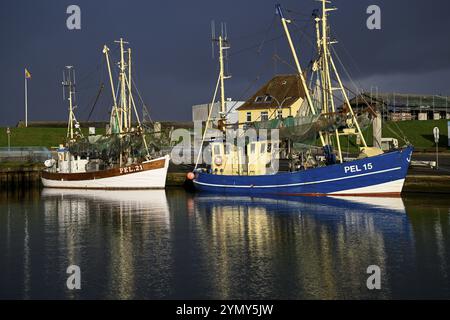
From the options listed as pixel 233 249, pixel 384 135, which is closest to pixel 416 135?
pixel 384 135

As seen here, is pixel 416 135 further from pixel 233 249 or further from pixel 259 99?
pixel 233 249

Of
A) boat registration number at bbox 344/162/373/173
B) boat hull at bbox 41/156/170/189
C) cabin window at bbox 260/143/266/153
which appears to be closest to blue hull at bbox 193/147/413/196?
boat registration number at bbox 344/162/373/173

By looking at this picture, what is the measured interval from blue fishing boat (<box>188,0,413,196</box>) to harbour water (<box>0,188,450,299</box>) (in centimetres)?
132

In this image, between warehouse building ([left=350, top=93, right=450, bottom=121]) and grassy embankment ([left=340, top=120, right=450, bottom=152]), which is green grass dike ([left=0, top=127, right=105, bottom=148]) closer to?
grassy embankment ([left=340, top=120, right=450, bottom=152])

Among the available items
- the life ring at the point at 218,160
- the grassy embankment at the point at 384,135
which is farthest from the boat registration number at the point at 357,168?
the grassy embankment at the point at 384,135

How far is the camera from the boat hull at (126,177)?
5116 centimetres

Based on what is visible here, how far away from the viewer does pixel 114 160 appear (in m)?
60.7

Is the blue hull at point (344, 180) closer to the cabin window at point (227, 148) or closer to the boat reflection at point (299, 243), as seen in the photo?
the boat reflection at point (299, 243)

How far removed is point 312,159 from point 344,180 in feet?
14.9

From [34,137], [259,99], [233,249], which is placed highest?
[259,99]

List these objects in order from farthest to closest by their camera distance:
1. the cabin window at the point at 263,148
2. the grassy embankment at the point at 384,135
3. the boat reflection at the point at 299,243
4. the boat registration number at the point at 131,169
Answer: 1. the grassy embankment at the point at 384,135
2. the boat registration number at the point at 131,169
3. the cabin window at the point at 263,148
4. the boat reflection at the point at 299,243

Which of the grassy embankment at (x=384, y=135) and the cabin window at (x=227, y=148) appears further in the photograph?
the grassy embankment at (x=384, y=135)
